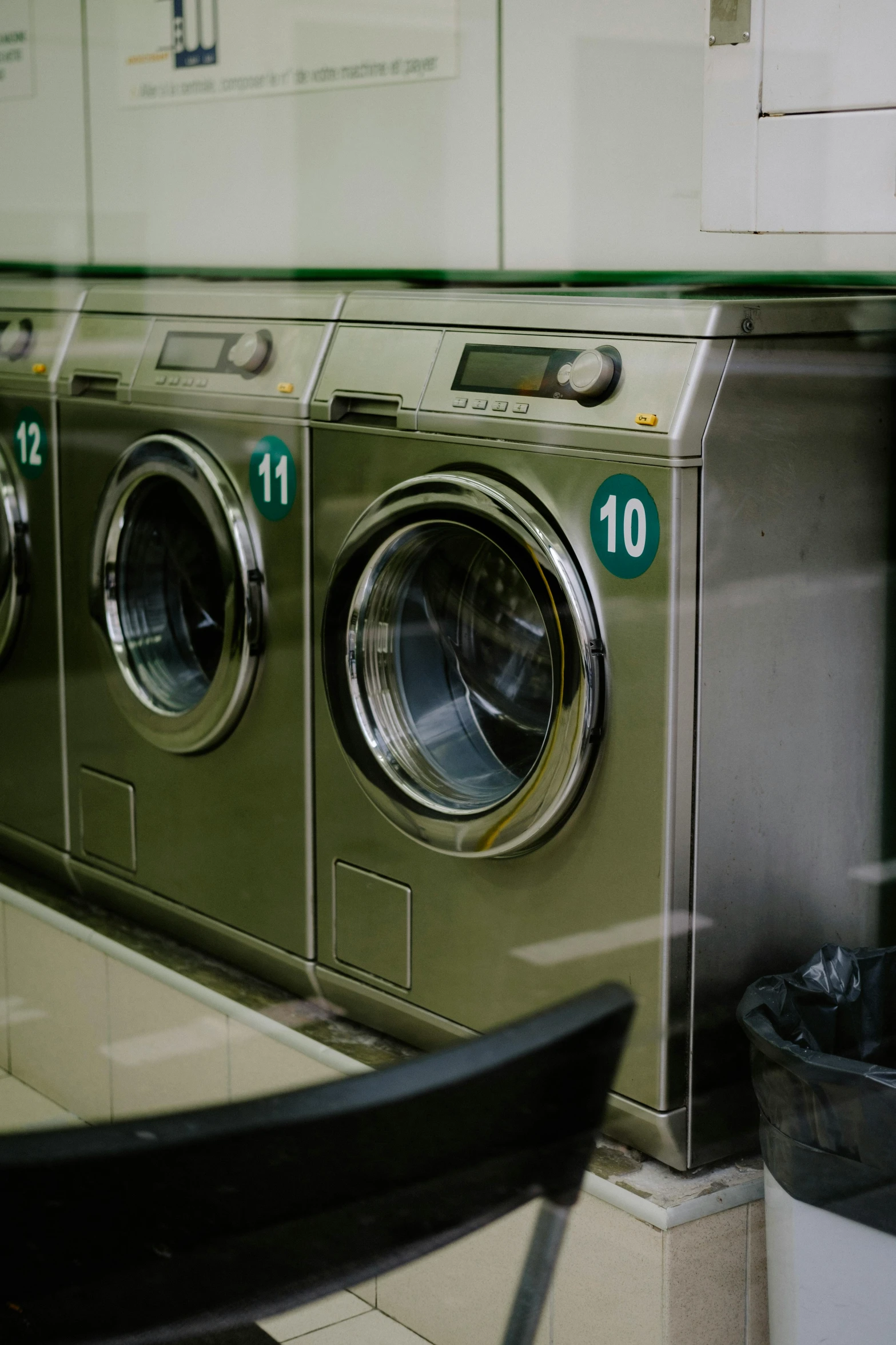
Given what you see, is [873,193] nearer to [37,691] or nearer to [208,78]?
[208,78]

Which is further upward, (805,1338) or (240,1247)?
(240,1247)

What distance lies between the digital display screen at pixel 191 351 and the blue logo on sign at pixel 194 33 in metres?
0.67

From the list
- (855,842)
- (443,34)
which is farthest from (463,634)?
(443,34)

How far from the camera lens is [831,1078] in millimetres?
1649

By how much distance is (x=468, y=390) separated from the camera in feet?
6.46

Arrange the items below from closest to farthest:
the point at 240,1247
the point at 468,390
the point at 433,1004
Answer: the point at 240,1247 < the point at 468,390 < the point at 433,1004

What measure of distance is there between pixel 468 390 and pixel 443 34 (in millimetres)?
952

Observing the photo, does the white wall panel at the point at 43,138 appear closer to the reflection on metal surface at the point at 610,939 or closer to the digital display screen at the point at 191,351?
the digital display screen at the point at 191,351

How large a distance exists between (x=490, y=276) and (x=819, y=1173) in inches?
62.5

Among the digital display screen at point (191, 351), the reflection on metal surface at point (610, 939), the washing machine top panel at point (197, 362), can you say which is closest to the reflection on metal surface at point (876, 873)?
the reflection on metal surface at point (610, 939)

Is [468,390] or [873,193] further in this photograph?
[468,390]

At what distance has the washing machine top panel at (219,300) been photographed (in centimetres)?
230

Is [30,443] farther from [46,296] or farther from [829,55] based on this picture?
[829,55]

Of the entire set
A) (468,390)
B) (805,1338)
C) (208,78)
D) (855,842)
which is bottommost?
(805,1338)
